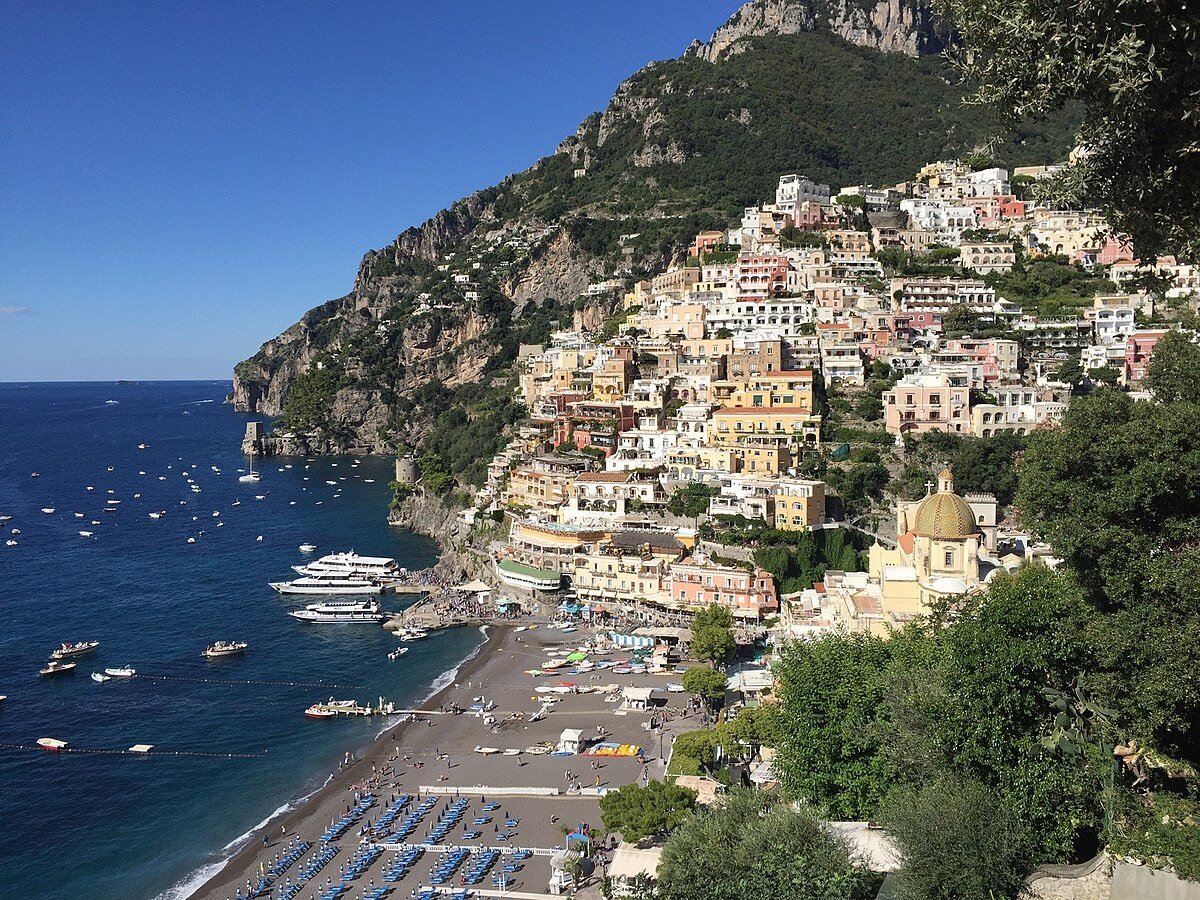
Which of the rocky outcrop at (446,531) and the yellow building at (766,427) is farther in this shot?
the rocky outcrop at (446,531)

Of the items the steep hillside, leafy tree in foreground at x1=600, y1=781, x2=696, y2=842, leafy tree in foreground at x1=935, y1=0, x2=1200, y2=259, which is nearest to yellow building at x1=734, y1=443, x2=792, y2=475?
leafy tree in foreground at x1=600, y1=781, x2=696, y2=842

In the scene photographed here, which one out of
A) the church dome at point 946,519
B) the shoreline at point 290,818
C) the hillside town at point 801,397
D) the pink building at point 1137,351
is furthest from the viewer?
the pink building at point 1137,351

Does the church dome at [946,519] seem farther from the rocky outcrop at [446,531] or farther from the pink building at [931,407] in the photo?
the rocky outcrop at [446,531]

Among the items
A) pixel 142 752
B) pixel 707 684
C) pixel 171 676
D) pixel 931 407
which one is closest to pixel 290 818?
pixel 142 752

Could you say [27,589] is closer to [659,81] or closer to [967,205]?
[967,205]

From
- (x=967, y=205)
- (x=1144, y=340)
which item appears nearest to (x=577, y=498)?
(x=1144, y=340)

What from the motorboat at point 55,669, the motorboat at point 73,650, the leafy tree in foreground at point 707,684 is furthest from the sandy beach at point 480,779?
the motorboat at point 73,650

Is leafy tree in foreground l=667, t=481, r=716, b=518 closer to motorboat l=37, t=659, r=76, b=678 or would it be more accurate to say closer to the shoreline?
the shoreline

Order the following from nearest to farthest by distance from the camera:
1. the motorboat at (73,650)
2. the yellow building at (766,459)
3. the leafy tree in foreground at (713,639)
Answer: the leafy tree in foreground at (713,639) < the motorboat at (73,650) < the yellow building at (766,459)
